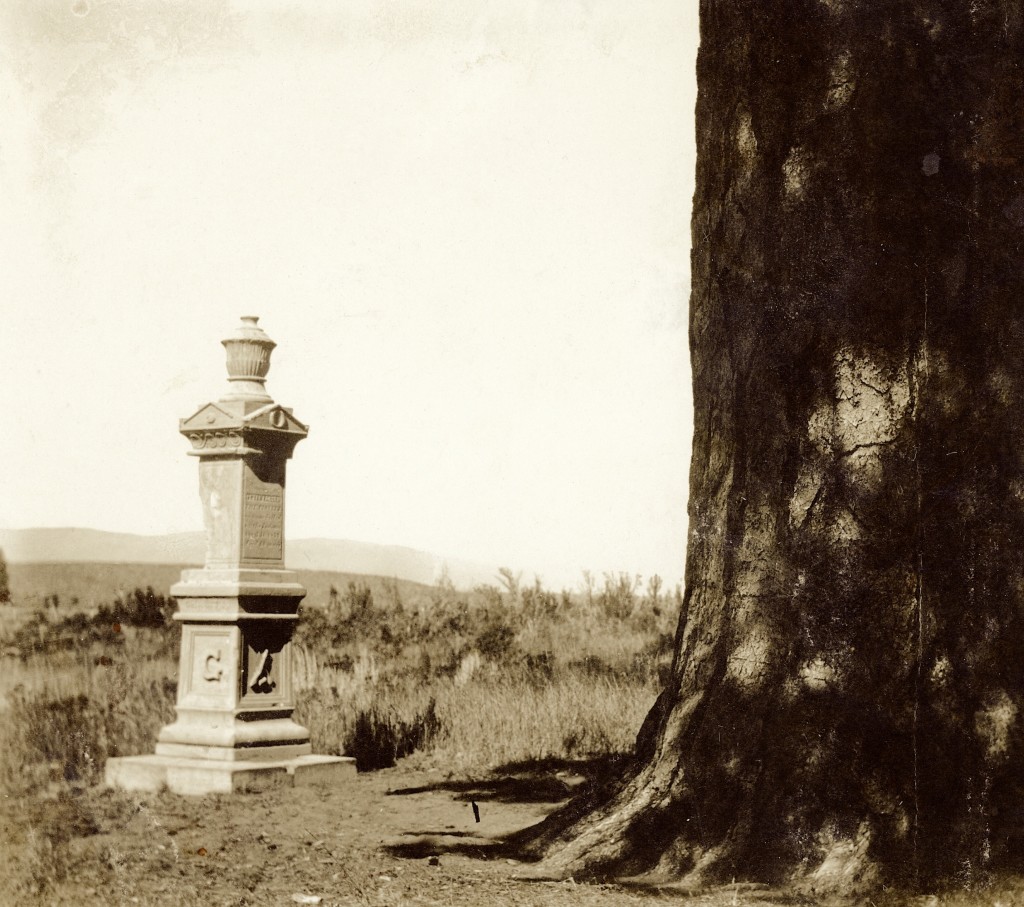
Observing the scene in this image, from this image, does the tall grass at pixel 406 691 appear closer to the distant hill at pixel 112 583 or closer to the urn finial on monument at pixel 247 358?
the distant hill at pixel 112 583

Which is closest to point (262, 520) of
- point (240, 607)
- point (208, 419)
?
point (240, 607)

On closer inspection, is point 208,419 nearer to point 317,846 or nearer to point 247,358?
point 247,358

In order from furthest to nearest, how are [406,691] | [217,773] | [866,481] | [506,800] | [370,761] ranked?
[406,691], [370,761], [217,773], [506,800], [866,481]

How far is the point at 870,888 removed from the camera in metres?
4.66

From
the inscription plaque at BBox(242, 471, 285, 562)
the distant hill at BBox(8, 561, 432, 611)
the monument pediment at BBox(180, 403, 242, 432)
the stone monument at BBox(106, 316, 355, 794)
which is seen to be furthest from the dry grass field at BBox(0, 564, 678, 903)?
the monument pediment at BBox(180, 403, 242, 432)

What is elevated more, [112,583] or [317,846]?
[317,846]

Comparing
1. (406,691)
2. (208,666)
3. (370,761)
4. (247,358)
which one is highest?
(247,358)

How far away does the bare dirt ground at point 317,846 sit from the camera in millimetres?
5195

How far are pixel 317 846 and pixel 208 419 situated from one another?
3.68 meters

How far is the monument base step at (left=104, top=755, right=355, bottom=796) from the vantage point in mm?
8578

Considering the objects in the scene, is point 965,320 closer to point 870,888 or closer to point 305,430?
point 870,888

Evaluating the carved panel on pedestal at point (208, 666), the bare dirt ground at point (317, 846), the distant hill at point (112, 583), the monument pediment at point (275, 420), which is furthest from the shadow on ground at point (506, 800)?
the distant hill at point (112, 583)

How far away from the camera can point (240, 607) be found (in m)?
9.05

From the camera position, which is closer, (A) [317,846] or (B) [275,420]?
(A) [317,846]
